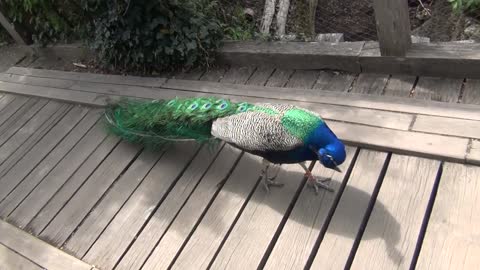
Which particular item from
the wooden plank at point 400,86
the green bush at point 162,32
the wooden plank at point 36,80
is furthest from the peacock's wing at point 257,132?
the wooden plank at point 36,80

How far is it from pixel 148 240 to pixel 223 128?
0.74 m

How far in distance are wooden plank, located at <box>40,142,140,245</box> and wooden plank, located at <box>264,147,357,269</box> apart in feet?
3.96

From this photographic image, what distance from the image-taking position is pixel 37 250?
97.8 inches

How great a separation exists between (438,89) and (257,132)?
123cm

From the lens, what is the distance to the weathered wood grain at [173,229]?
89.8 inches

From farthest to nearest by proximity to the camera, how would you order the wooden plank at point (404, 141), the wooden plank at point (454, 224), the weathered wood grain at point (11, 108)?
1. the weathered wood grain at point (11, 108)
2. the wooden plank at point (404, 141)
3. the wooden plank at point (454, 224)

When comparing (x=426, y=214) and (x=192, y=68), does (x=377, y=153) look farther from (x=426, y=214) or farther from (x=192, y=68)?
(x=192, y=68)

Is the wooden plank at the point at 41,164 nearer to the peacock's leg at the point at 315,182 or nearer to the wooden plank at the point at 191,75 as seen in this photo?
the wooden plank at the point at 191,75

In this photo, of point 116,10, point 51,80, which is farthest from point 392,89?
point 51,80

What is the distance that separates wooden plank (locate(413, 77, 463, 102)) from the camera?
255 centimetres

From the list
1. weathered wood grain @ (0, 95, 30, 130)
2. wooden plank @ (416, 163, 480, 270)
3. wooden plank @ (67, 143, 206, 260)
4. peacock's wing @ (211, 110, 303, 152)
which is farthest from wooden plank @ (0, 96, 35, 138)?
wooden plank @ (416, 163, 480, 270)

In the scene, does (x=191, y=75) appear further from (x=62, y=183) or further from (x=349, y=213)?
(x=349, y=213)

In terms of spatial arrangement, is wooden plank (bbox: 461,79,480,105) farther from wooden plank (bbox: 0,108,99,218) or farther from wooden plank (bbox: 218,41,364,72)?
wooden plank (bbox: 0,108,99,218)

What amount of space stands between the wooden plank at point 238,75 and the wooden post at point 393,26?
38.7 inches
